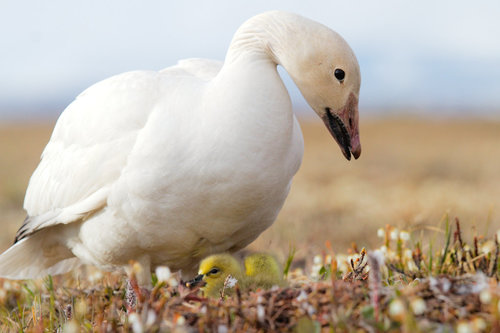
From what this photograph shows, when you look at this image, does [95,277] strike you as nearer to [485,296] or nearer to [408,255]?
[408,255]

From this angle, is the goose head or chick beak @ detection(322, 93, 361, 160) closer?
the goose head

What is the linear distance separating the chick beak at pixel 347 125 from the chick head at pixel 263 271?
826 mm

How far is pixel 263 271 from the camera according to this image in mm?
4270

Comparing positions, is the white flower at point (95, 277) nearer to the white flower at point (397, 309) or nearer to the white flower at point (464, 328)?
the white flower at point (397, 309)

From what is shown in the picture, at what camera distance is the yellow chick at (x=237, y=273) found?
13.5ft

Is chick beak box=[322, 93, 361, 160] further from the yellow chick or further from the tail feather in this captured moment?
the tail feather

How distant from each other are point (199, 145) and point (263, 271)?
90cm

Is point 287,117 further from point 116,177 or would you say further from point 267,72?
point 116,177

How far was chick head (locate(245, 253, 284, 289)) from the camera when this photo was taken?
4078 mm

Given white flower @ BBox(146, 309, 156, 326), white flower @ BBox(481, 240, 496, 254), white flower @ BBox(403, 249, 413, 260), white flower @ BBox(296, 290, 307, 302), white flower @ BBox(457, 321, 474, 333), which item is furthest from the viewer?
white flower @ BBox(403, 249, 413, 260)

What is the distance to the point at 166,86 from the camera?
431 centimetres

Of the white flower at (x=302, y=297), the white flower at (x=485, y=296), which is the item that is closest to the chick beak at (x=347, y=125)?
the white flower at (x=302, y=297)

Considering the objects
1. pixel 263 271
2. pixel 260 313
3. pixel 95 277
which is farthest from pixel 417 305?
pixel 95 277

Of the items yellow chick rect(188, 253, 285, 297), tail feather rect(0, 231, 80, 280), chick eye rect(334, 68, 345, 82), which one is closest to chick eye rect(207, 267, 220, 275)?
yellow chick rect(188, 253, 285, 297)
